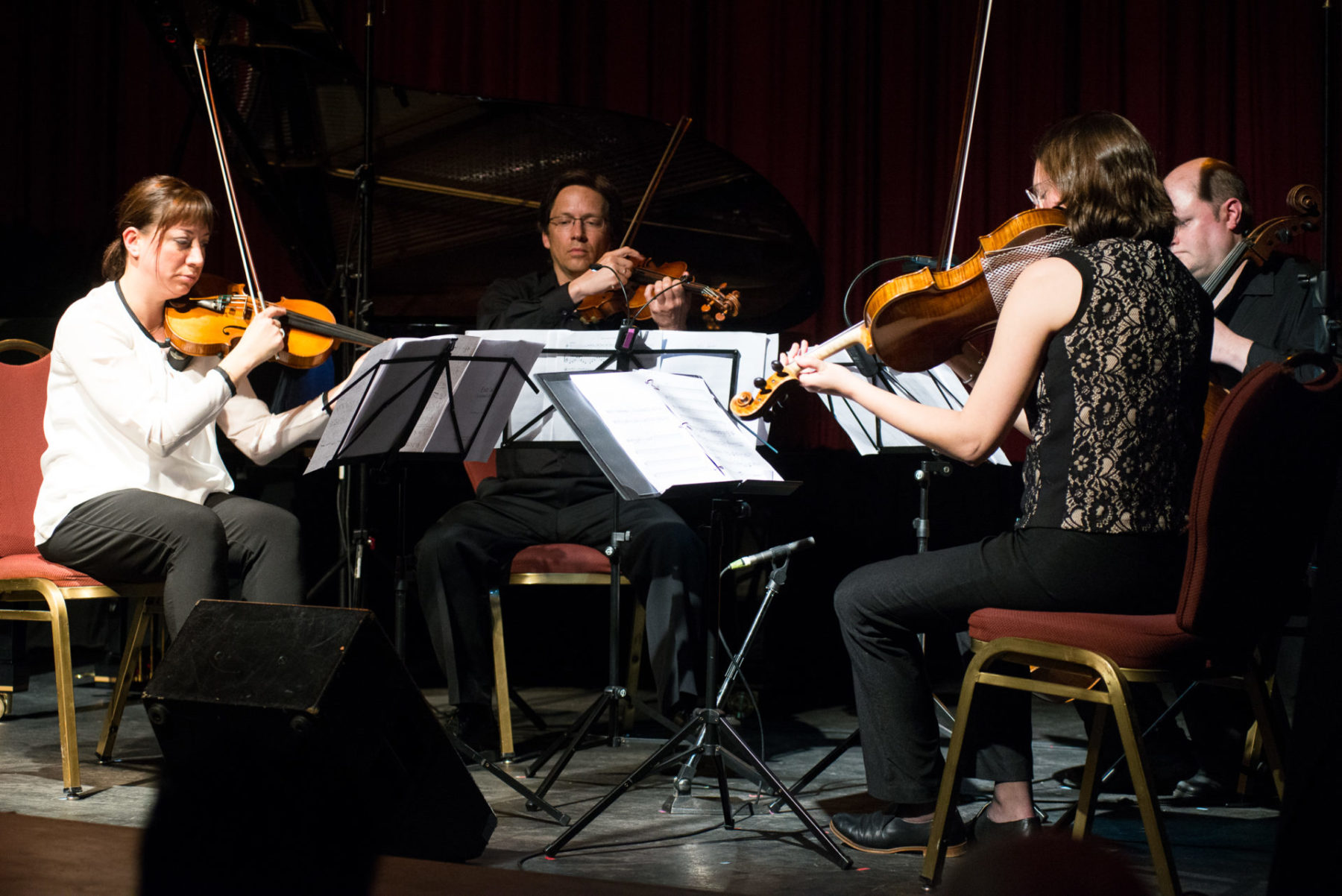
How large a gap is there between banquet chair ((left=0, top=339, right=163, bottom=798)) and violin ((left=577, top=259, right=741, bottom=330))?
1.27 meters

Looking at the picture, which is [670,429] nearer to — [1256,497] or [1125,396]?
[1125,396]

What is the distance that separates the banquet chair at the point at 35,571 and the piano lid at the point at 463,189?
1047mm

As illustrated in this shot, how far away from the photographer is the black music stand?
232 cm

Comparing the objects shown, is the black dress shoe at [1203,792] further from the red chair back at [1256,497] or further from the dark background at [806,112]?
the dark background at [806,112]

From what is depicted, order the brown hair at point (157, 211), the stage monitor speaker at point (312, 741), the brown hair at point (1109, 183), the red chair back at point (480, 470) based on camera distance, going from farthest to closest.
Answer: the red chair back at point (480, 470) → the brown hair at point (157, 211) → the brown hair at point (1109, 183) → the stage monitor speaker at point (312, 741)

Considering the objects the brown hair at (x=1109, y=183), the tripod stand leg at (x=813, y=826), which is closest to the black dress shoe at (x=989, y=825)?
the tripod stand leg at (x=813, y=826)

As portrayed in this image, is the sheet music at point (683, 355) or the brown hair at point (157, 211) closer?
the sheet music at point (683, 355)

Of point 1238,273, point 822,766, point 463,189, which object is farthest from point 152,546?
point 1238,273

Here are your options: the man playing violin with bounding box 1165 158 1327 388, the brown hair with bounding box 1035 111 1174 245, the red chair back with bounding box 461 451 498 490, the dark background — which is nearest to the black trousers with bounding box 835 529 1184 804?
the brown hair with bounding box 1035 111 1174 245

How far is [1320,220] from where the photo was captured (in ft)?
8.55

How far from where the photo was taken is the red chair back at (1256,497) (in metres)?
1.63

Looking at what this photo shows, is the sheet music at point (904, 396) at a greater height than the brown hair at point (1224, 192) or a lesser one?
lesser

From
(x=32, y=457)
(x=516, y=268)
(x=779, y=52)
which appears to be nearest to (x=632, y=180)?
(x=516, y=268)

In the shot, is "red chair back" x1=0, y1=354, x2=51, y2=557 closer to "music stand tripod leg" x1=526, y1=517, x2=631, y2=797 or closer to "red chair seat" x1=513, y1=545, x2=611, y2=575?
"red chair seat" x1=513, y1=545, x2=611, y2=575
